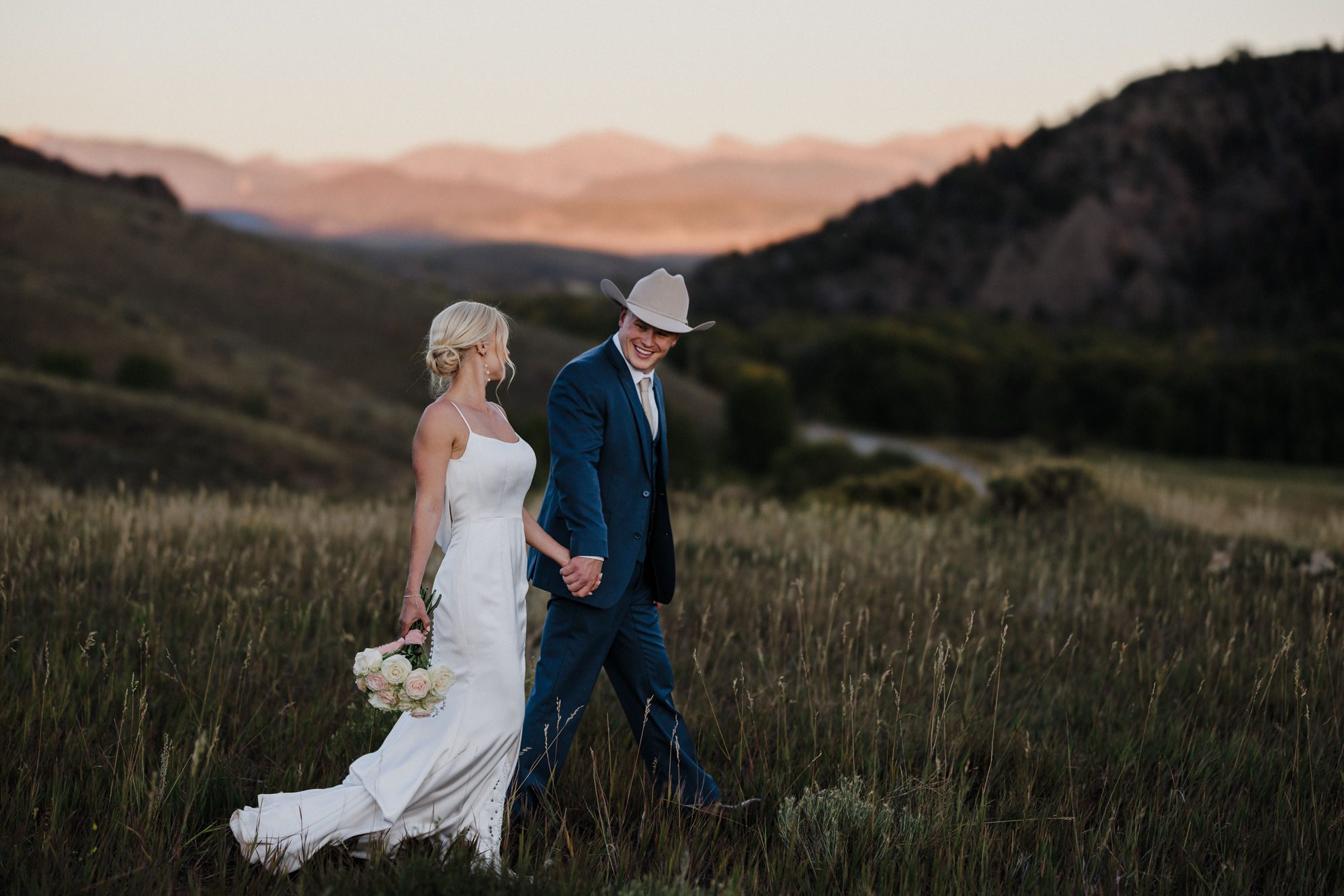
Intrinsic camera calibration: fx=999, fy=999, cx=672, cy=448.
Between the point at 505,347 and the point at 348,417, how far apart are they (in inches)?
1906

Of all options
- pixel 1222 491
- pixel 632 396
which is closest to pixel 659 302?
pixel 632 396

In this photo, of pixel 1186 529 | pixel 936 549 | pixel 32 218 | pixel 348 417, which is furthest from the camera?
pixel 32 218

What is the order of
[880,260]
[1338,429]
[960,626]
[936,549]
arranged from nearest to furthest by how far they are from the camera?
[960,626] → [936,549] → [1338,429] → [880,260]

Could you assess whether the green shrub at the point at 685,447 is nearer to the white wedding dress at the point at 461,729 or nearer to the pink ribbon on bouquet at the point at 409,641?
the white wedding dress at the point at 461,729

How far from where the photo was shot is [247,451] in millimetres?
34000

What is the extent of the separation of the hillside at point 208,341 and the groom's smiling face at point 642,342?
86.3 ft

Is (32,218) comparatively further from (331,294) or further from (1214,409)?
(1214,409)

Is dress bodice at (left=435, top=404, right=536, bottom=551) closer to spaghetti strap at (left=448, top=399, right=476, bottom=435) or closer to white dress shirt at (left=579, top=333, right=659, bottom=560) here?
spaghetti strap at (left=448, top=399, right=476, bottom=435)

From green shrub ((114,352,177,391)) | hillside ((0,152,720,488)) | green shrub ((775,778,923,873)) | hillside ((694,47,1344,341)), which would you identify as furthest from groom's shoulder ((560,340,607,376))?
hillside ((694,47,1344,341))

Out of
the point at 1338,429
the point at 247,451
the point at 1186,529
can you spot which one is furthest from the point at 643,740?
the point at 1338,429

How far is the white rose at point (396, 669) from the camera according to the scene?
129 inches

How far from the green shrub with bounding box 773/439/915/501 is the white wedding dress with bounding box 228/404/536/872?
144ft

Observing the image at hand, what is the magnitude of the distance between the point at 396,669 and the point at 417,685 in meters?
0.09

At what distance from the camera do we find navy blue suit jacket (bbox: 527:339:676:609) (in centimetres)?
391
